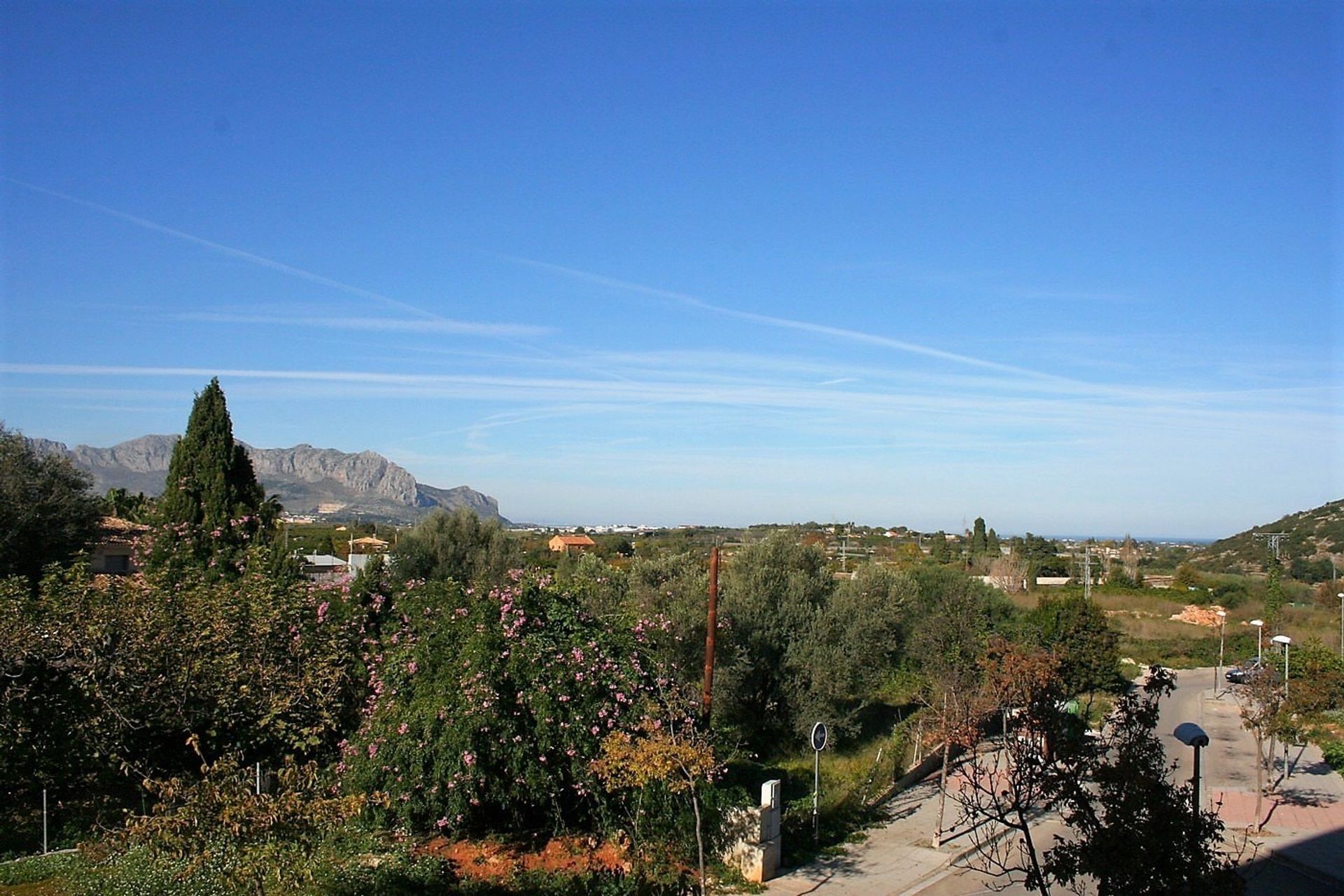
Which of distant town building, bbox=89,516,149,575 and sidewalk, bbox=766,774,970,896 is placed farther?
distant town building, bbox=89,516,149,575

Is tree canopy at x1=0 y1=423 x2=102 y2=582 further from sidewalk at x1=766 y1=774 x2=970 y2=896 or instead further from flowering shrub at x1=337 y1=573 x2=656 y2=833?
sidewalk at x1=766 y1=774 x2=970 y2=896

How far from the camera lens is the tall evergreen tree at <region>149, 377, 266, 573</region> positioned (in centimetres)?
2222

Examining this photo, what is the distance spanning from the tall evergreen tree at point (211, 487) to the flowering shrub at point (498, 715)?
951cm

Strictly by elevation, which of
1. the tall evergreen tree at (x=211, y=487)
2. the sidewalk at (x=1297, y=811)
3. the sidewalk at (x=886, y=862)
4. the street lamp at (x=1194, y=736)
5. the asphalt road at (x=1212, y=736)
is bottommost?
the asphalt road at (x=1212, y=736)

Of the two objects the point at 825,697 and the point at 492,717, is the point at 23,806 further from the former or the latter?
the point at 825,697

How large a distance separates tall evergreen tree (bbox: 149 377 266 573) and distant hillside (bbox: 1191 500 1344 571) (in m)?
74.0

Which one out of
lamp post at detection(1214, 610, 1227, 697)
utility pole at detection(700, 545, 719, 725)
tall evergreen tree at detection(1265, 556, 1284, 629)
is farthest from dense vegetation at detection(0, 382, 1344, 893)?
tall evergreen tree at detection(1265, 556, 1284, 629)

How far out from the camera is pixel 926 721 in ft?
61.3

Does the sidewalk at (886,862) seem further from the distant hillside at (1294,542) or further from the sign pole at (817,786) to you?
the distant hillside at (1294,542)

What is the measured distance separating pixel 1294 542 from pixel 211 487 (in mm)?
82598

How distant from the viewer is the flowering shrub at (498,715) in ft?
41.1

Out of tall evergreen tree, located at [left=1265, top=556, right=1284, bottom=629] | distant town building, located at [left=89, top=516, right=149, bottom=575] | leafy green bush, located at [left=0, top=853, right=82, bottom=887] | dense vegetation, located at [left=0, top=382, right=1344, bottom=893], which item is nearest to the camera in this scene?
dense vegetation, located at [left=0, top=382, right=1344, bottom=893]

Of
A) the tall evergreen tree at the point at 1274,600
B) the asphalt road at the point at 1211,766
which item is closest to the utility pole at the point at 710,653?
the asphalt road at the point at 1211,766

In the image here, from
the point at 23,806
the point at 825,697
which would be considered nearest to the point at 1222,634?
the point at 825,697
